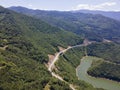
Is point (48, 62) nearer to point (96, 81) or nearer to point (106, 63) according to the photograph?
point (96, 81)

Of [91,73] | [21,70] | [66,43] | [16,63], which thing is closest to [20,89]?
[21,70]

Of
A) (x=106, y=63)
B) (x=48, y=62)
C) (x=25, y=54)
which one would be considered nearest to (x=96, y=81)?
(x=106, y=63)

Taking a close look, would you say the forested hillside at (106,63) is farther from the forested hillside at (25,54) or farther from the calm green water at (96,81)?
the forested hillside at (25,54)

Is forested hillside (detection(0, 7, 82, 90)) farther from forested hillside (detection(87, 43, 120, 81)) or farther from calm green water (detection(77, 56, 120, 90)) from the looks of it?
calm green water (detection(77, 56, 120, 90))

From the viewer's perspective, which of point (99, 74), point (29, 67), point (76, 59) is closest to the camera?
point (29, 67)

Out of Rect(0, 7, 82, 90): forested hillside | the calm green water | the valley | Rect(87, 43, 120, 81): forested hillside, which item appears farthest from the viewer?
Rect(87, 43, 120, 81): forested hillside

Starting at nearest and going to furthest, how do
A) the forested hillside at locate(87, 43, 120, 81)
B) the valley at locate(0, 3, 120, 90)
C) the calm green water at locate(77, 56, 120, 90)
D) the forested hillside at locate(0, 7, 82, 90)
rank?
the forested hillside at locate(0, 7, 82, 90), the valley at locate(0, 3, 120, 90), the calm green water at locate(77, 56, 120, 90), the forested hillside at locate(87, 43, 120, 81)

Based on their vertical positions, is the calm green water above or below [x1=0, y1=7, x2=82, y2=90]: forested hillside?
below

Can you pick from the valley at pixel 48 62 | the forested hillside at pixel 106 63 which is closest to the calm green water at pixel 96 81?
the valley at pixel 48 62

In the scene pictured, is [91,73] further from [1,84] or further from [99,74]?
[1,84]

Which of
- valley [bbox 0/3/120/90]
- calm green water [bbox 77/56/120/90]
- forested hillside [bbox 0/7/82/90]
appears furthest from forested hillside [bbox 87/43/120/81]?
forested hillside [bbox 0/7/82/90]

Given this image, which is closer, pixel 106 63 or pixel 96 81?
pixel 96 81
